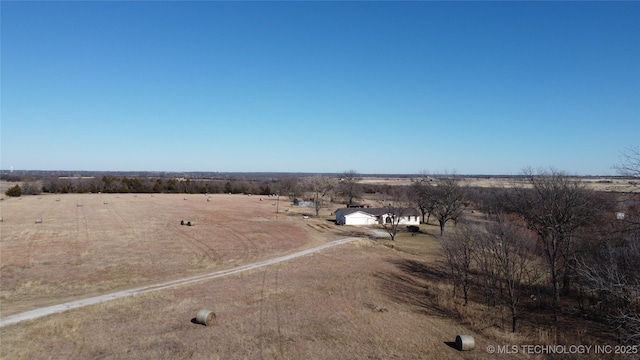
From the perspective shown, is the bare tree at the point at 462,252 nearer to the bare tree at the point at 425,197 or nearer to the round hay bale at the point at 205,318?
the round hay bale at the point at 205,318

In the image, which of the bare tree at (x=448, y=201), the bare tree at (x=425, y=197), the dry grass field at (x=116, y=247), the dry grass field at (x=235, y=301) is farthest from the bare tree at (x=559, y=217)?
the bare tree at (x=425, y=197)

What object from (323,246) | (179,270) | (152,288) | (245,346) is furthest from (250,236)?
(245,346)

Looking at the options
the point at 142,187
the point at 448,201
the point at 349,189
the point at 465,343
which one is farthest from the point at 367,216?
the point at 142,187

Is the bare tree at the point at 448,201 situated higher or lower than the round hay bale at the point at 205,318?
higher

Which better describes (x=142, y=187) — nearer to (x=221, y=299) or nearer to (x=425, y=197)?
(x=425, y=197)

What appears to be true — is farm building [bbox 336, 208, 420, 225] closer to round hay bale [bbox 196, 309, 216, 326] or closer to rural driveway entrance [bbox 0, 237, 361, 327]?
rural driveway entrance [bbox 0, 237, 361, 327]

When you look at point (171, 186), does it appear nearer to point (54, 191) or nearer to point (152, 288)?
point (54, 191)
